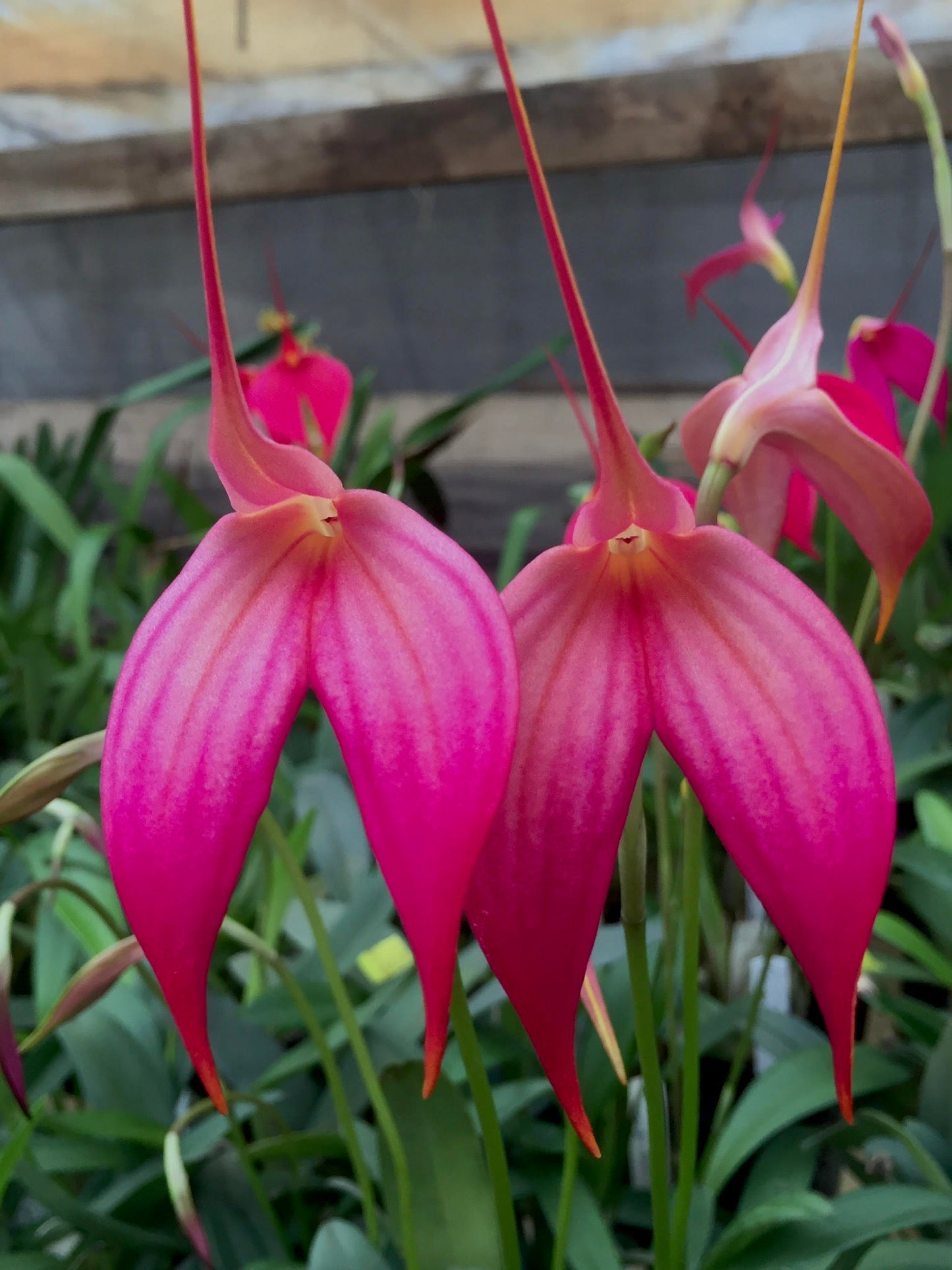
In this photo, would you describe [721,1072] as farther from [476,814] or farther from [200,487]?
[200,487]

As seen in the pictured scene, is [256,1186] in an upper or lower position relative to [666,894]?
lower

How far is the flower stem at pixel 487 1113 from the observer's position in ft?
0.76

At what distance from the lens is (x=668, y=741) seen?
0.56 ft

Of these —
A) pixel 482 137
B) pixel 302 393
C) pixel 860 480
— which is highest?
pixel 482 137

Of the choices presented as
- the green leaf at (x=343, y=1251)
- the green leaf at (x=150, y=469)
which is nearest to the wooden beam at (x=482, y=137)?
the green leaf at (x=150, y=469)

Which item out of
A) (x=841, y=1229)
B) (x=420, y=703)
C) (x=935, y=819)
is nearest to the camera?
(x=420, y=703)

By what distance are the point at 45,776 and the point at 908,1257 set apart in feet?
1.25

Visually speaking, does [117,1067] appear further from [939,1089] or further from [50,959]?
[939,1089]

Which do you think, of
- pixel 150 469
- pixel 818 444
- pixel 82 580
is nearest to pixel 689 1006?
pixel 818 444

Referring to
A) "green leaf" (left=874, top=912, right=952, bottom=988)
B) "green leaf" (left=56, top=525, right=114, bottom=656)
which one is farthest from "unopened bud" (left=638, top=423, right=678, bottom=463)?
"green leaf" (left=56, top=525, right=114, bottom=656)

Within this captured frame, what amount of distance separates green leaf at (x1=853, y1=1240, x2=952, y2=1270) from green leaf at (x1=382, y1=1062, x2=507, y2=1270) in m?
0.16

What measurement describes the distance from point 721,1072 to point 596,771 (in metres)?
0.49

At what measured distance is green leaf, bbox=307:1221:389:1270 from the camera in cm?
34

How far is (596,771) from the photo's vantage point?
0.17 metres
